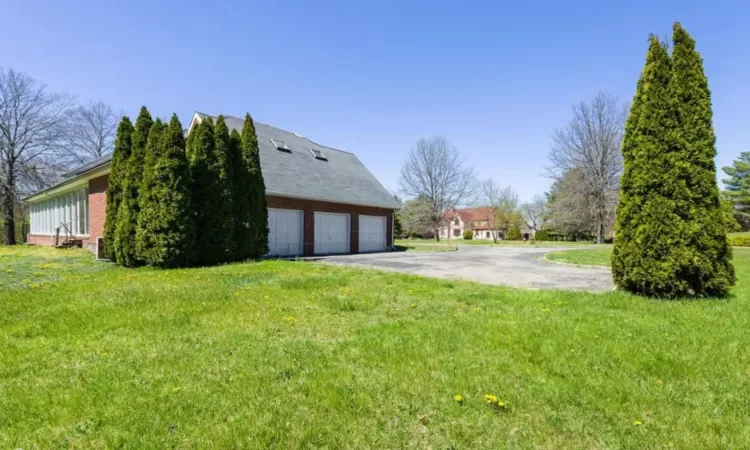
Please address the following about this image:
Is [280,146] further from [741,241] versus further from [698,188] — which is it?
[741,241]

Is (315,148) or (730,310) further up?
(315,148)

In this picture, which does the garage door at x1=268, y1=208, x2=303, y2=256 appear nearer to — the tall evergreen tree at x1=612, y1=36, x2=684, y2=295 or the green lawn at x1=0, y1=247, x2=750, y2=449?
the green lawn at x1=0, y1=247, x2=750, y2=449

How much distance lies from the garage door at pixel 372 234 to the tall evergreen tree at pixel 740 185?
37.4 meters

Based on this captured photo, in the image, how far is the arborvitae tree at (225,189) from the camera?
12.6 meters

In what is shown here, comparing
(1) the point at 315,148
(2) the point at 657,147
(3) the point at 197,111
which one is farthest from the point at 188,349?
(1) the point at 315,148

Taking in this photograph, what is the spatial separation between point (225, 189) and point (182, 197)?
1.49 m

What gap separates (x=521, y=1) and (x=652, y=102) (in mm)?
5051

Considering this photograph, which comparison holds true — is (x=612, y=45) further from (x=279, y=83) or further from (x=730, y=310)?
(x=279, y=83)

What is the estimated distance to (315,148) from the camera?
77.5ft

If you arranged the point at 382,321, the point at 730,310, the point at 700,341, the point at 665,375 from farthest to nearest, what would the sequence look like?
the point at 730,310, the point at 382,321, the point at 700,341, the point at 665,375

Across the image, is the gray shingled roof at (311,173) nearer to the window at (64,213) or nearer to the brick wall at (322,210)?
the brick wall at (322,210)

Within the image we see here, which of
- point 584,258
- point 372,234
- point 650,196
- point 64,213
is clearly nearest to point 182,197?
point 650,196

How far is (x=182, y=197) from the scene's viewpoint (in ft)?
38.0

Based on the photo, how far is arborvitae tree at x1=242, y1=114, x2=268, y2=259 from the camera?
543 inches
